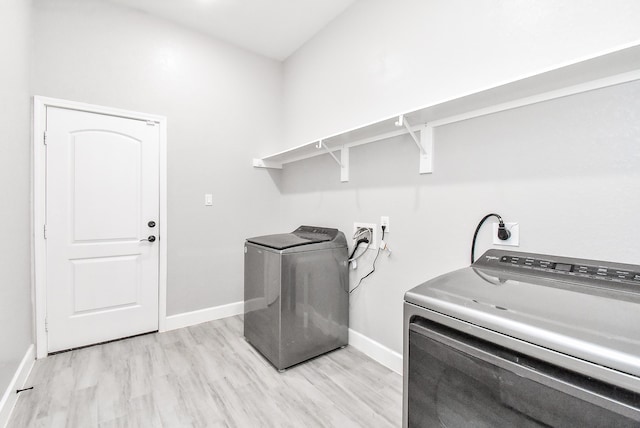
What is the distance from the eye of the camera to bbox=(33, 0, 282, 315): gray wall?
7.17 feet

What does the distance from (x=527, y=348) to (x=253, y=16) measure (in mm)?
2931

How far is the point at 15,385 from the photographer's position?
1632 mm

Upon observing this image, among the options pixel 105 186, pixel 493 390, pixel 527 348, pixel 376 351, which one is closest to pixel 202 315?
pixel 105 186

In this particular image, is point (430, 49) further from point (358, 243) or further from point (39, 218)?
point (39, 218)

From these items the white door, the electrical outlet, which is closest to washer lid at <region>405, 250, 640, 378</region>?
the electrical outlet

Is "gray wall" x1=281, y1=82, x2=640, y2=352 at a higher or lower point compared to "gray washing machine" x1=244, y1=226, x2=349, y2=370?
higher

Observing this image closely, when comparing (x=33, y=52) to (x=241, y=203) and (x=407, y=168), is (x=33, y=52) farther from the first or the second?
(x=407, y=168)

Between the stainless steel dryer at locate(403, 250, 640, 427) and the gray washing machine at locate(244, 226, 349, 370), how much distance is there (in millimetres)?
1083

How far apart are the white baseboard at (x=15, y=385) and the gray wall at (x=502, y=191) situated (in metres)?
2.05

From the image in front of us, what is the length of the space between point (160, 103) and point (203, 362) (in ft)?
7.26

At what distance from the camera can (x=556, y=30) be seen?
123cm

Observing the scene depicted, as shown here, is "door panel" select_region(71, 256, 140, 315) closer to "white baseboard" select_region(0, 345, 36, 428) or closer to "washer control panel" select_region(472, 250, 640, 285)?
"white baseboard" select_region(0, 345, 36, 428)

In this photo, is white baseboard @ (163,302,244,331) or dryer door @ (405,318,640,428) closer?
dryer door @ (405,318,640,428)

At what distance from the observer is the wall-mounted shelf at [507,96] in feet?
3.31
